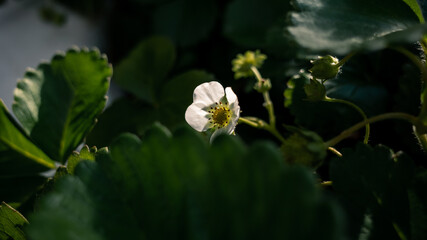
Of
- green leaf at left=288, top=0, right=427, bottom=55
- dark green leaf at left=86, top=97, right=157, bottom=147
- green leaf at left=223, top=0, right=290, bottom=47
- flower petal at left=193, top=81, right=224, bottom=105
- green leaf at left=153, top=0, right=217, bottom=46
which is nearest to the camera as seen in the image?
green leaf at left=288, top=0, right=427, bottom=55

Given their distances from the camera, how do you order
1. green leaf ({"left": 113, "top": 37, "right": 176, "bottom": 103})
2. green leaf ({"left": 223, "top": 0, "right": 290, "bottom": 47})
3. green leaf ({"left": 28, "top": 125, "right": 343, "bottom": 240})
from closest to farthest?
1. green leaf ({"left": 28, "top": 125, "right": 343, "bottom": 240})
2. green leaf ({"left": 223, "top": 0, "right": 290, "bottom": 47})
3. green leaf ({"left": 113, "top": 37, "right": 176, "bottom": 103})

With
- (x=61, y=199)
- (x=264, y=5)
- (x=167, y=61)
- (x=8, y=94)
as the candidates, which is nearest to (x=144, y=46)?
(x=167, y=61)

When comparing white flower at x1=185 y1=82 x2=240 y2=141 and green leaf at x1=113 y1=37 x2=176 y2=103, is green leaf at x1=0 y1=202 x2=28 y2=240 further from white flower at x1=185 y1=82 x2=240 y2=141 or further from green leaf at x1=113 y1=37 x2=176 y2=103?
green leaf at x1=113 y1=37 x2=176 y2=103

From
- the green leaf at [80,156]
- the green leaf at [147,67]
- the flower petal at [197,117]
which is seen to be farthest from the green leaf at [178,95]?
the green leaf at [80,156]

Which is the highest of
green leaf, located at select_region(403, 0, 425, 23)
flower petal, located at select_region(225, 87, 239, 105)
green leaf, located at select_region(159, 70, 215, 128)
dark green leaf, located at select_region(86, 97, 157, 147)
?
green leaf, located at select_region(403, 0, 425, 23)

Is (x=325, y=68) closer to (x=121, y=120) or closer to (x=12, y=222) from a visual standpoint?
(x=12, y=222)

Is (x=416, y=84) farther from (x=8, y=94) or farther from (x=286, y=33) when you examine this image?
(x=8, y=94)

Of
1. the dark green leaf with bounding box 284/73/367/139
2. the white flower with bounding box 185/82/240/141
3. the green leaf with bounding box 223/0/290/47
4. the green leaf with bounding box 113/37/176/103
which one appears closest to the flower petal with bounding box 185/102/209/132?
the white flower with bounding box 185/82/240/141

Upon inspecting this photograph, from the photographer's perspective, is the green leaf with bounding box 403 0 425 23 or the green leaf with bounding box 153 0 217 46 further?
the green leaf with bounding box 153 0 217 46
